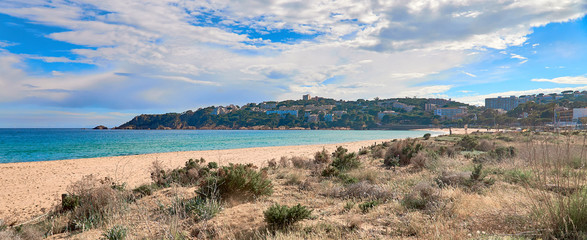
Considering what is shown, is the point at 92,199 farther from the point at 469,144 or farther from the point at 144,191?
the point at 469,144

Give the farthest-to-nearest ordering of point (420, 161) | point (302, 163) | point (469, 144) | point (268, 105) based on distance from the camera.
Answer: point (268, 105), point (469, 144), point (302, 163), point (420, 161)

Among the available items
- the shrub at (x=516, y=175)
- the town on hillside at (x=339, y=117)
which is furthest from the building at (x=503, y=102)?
the shrub at (x=516, y=175)

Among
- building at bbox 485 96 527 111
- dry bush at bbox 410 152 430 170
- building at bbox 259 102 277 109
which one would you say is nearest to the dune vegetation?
dry bush at bbox 410 152 430 170

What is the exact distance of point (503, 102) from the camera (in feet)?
419

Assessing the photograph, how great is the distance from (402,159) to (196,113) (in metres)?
154

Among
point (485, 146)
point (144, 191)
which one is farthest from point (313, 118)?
point (144, 191)

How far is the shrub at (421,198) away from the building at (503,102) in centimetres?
13747

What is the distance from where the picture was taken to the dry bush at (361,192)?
6.56m

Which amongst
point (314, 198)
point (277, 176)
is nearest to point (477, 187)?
point (314, 198)

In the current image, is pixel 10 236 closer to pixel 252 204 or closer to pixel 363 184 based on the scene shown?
pixel 252 204

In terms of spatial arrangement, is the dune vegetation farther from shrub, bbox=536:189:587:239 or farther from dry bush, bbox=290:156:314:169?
dry bush, bbox=290:156:314:169

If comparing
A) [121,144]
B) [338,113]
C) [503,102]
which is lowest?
[121,144]

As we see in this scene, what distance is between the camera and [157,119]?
155750 mm

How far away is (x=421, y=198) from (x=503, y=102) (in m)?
152
